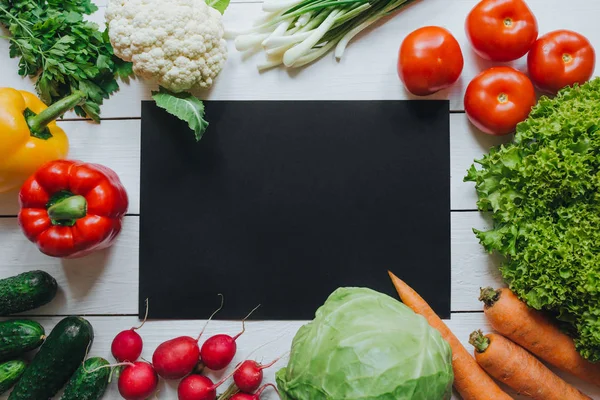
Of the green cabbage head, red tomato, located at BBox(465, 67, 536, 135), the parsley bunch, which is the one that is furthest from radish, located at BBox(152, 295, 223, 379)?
red tomato, located at BBox(465, 67, 536, 135)

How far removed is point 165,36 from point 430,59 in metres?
0.62

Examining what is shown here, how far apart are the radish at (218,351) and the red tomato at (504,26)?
0.93 metres

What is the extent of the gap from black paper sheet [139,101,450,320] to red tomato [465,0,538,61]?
198mm

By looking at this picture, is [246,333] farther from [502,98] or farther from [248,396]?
[502,98]

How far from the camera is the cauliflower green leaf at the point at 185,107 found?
1.28 metres

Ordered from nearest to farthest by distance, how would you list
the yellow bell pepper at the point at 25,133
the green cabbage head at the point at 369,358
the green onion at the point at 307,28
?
the green cabbage head at the point at 369,358
the yellow bell pepper at the point at 25,133
the green onion at the point at 307,28

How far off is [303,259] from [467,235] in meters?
0.42

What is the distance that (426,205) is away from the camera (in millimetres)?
1345

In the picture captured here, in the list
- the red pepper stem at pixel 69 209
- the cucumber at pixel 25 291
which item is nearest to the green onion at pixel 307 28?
the red pepper stem at pixel 69 209

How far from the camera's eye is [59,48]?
1270mm

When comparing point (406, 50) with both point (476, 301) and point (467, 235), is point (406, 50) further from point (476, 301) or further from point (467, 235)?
point (476, 301)

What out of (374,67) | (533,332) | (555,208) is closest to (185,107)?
(374,67)

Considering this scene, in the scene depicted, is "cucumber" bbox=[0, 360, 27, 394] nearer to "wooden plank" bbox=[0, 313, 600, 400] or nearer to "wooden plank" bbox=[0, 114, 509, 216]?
"wooden plank" bbox=[0, 313, 600, 400]

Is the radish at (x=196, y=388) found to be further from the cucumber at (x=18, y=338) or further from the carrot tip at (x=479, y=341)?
the carrot tip at (x=479, y=341)
